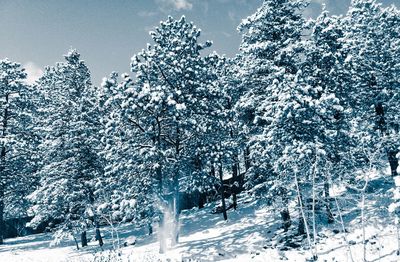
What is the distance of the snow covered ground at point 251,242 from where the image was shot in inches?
614

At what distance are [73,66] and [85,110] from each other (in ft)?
15.8

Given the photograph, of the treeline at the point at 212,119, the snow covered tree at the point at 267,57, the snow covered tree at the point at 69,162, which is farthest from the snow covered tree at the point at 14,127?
the snow covered tree at the point at 267,57

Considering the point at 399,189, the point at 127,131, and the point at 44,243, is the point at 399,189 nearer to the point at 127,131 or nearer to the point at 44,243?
the point at 127,131

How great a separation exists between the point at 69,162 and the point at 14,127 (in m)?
5.47

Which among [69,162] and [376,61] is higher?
[376,61]

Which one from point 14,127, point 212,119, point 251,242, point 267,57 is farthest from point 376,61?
point 14,127

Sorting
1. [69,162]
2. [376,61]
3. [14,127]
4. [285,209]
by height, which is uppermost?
[14,127]

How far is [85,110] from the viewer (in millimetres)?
24766

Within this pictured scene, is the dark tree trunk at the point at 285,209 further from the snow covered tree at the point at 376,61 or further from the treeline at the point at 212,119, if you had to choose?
the snow covered tree at the point at 376,61

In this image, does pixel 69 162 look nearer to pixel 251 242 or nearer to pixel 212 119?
pixel 212 119

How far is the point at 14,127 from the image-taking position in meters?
25.5

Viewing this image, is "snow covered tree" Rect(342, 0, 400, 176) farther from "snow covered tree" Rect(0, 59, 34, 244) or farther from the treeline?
"snow covered tree" Rect(0, 59, 34, 244)

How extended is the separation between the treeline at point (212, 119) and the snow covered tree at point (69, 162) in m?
0.09

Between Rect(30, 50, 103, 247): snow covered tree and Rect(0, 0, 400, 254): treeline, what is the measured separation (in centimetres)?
9
